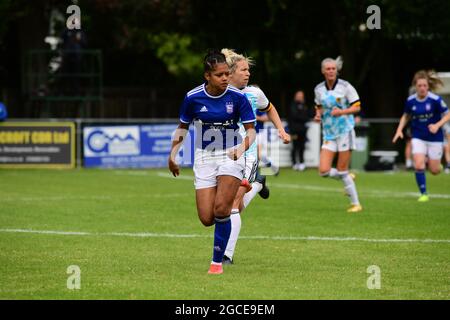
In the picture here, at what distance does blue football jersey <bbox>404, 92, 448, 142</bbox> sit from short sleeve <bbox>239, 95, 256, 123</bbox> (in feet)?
29.9

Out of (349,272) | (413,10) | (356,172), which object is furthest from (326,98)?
(413,10)

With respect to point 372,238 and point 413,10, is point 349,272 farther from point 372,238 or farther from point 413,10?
point 413,10

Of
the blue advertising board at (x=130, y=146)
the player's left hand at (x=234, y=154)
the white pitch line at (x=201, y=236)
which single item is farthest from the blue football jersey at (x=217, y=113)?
the blue advertising board at (x=130, y=146)

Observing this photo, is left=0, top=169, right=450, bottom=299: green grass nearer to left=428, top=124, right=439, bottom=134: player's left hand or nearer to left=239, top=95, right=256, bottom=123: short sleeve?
left=428, top=124, right=439, bottom=134: player's left hand

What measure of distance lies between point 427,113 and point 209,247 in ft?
25.2

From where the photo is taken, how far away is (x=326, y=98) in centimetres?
1700

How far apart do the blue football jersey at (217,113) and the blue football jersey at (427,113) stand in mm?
9104

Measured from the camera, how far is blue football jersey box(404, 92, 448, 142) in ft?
61.6

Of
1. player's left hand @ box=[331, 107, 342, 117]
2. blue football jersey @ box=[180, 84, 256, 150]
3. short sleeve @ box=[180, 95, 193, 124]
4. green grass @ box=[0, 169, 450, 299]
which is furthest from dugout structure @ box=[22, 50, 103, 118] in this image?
blue football jersey @ box=[180, 84, 256, 150]

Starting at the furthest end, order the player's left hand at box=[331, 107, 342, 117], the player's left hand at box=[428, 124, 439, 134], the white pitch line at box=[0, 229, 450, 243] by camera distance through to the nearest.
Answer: the player's left hand at box=[428, 124, 439, 134] → the player's left hand at box=[331, 107, 342, 117] → the white pitch line at box=[0, 229, 450, 243]

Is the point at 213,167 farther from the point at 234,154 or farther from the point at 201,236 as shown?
the point at 201,236

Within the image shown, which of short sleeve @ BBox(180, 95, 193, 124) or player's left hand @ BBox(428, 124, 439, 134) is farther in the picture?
player's left hand @ BBox(428, 124, 439, 134)

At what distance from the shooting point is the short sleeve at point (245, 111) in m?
10.2

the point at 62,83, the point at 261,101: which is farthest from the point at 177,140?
the point at 62,83
